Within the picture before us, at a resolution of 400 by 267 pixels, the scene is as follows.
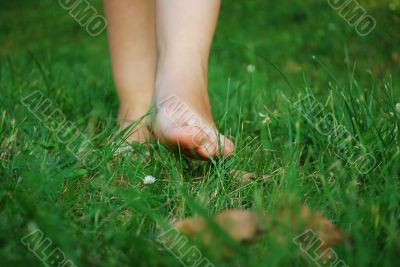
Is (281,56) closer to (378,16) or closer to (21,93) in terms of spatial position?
(378,16)

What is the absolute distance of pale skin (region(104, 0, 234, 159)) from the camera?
1.22m

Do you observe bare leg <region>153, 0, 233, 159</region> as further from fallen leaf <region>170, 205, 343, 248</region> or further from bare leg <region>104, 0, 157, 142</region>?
fallen leaf <region>170, 205, 343, 248</region>

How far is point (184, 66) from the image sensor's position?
1342mm

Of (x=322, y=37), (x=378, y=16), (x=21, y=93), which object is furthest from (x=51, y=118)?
(x=378, y=16)

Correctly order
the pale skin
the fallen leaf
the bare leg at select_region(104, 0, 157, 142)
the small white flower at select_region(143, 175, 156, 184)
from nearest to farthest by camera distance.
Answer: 1. the fallen leaf
2. the small white flower at select_region(143, 175, 156, 184)
3. the pale skin
4. the bare leg at select_region(104, 0, 157, 142)

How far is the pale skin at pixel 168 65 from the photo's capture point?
1.22 metres

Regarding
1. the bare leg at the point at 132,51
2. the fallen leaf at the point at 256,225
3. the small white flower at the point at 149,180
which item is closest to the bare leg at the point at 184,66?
the small white flower at the point at 149,180

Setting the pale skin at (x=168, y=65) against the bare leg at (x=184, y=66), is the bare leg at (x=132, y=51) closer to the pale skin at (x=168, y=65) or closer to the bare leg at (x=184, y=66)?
the pale skin at (x=168, y=65)

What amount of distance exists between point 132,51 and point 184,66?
0.38 metres

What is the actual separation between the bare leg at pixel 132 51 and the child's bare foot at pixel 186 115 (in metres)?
0.26

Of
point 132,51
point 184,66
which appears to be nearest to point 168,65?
point 184,66

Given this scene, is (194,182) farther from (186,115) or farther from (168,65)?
(168,65)

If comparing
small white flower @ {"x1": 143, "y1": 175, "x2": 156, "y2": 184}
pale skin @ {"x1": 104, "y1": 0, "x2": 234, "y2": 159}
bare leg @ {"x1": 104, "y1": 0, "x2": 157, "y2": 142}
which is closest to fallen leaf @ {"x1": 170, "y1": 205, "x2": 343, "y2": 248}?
small white flower @ {"x1": 143, "y1": 175, "x2": 156, "y2": 184}

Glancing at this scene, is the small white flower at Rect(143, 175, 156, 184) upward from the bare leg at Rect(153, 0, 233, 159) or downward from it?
downward
